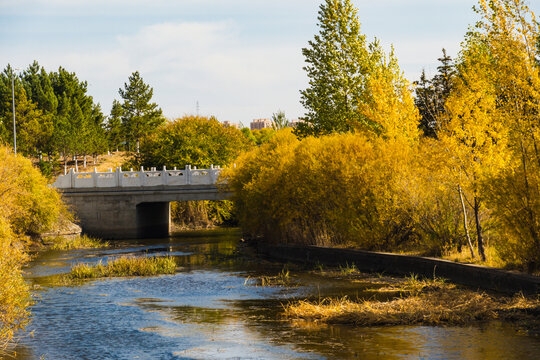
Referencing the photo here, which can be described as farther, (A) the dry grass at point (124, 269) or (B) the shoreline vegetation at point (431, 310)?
(A) the dry grass at point (124, 269)

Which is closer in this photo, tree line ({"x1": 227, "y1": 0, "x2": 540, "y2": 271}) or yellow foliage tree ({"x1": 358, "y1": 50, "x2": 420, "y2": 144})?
tree line ({"x1": 227, "y1": 0, "x2": 540, "y2": 271})

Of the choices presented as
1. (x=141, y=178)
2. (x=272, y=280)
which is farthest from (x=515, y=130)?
(x=141, y=178)

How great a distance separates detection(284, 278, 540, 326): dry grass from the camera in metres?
15.2

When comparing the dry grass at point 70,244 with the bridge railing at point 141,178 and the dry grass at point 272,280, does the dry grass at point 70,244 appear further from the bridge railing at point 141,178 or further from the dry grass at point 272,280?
the dry grass at point 272,280

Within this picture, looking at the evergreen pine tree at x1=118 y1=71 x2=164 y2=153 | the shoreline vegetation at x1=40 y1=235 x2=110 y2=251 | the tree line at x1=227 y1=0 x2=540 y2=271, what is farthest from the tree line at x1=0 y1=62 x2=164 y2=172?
the tree line at x1=227 y1=0 x2=540 y2=271

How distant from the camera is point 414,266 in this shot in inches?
870

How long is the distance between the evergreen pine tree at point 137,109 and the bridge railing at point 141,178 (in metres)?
41.6

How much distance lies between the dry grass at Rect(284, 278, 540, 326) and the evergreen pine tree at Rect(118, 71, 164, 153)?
80.9 m

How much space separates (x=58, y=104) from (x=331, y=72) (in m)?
58.3

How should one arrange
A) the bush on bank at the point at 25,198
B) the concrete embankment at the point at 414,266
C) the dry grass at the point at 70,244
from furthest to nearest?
the dry grass at the point at 70,244, the bush on bank at the point at 25,198, the concrete embankment at the point at 414,266

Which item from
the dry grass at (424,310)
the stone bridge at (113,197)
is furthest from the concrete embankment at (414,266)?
the stone bridge at (113,197)

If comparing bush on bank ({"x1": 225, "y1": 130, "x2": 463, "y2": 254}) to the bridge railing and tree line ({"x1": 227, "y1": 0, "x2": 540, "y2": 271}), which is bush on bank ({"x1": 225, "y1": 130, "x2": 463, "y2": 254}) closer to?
tree line ({"x1": 227, "y1": 0, "x2": 540, "y2": 271})

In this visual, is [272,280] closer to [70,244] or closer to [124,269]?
[124,269]

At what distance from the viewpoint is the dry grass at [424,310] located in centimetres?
1519
